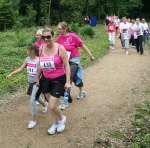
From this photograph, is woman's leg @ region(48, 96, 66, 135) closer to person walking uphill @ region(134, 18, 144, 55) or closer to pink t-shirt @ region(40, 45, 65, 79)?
pink t-shirt @ region(40, 45, 65, 79)

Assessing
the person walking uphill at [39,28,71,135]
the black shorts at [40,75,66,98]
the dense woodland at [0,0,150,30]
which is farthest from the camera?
the dense woodland at [0,0,150,30]

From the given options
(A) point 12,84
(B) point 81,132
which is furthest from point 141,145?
(A) point 12,84

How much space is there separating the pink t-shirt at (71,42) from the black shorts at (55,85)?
1620mm

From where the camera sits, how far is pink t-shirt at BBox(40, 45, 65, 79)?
753cm

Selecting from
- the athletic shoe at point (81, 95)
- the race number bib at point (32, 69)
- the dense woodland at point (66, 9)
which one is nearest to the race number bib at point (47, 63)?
the race number bib at point (32, 69)

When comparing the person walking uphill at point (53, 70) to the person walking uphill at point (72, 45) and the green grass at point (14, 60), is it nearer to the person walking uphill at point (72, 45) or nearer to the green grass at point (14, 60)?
the person walking uphill at point (72, 45)

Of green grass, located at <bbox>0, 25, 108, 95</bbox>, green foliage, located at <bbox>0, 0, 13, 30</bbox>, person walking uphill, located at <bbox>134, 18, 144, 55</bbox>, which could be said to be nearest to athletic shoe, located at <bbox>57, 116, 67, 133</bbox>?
green grass, located at <bbox>0, 25, 108, 95</bbox>

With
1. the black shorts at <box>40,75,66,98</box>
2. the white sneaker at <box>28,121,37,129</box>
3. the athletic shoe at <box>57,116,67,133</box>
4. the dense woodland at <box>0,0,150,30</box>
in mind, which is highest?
the black shorts at <box>40,75,66,98</box>

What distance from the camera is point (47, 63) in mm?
7570

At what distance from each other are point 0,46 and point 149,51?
7.16m

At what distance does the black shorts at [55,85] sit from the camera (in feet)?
25.0

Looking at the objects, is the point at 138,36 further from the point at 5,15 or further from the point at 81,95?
the point at 5,15

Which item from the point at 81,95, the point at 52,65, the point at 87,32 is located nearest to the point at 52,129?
the point at 52,65

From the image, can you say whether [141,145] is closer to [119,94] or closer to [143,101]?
[143,101]
